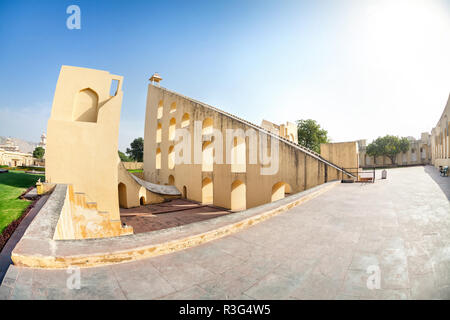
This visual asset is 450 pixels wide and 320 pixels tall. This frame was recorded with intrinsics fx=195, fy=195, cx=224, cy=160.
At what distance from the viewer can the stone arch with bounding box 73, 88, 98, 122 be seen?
9.70m

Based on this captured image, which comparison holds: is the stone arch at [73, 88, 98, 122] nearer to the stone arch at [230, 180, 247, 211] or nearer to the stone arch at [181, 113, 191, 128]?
the stone arch at [181, 113, 191, 128]

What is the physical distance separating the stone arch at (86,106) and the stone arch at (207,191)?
852 centimetres

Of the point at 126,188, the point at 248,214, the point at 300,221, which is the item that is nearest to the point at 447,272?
the point at 300,221

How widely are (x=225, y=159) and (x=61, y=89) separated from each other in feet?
31.0

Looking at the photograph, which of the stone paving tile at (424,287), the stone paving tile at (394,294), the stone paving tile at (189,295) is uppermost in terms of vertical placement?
the stone paving tile at (424,287)

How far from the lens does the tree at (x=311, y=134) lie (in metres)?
32.6

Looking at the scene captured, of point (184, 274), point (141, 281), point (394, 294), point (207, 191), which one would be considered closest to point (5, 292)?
point (141, 281)

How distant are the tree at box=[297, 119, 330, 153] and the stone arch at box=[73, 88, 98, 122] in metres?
30.5

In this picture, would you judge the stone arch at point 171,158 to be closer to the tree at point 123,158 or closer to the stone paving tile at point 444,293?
the stone paving tile at point 444,293

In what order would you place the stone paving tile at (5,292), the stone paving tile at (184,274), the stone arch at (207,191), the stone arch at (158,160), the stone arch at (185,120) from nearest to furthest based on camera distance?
1. the stone paving tile at (5,292)
2. the stone paving tile at (184,274)
3. the stone arch at (207,191)
4. the stone arch at (185,120)
5. the stone arch at (158,160)

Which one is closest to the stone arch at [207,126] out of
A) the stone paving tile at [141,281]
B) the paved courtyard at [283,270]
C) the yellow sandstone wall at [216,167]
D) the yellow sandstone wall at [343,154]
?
the yellow sandstone wall at [216,167]

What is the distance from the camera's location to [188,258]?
220 cm

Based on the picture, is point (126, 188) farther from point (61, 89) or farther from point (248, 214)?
point (248, 214)

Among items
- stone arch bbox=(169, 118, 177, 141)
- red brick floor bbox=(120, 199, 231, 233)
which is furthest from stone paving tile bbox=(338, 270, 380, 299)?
stone arch bbox=(169, 118, 177, 141)
